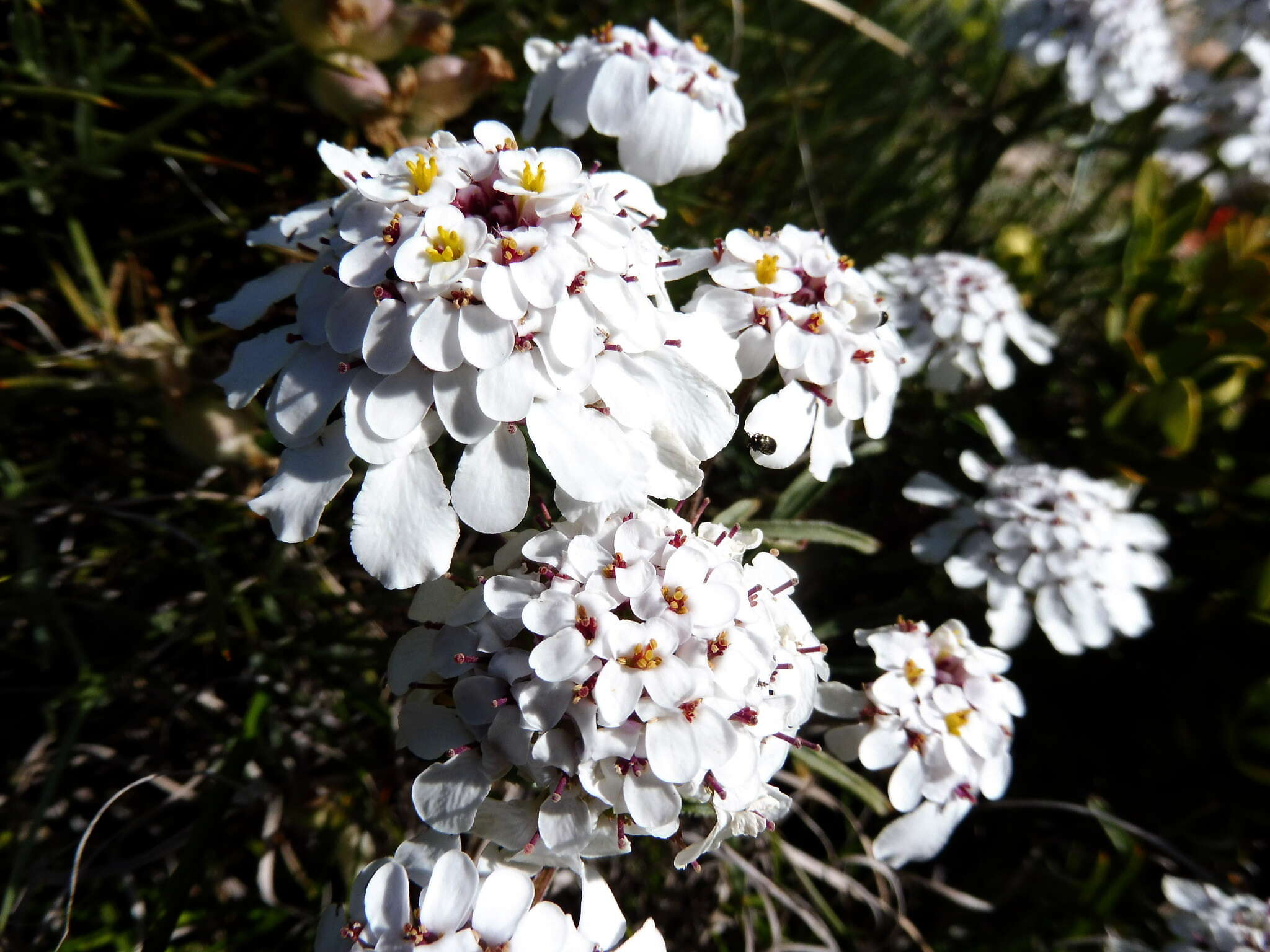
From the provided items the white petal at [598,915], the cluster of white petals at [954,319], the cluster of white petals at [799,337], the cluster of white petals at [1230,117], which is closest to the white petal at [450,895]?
the white petal at [598,915]

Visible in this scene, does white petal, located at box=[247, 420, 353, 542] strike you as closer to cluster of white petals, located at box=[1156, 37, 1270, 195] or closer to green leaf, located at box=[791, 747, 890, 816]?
green leaf, located at box=[791, 747, 890, 816]

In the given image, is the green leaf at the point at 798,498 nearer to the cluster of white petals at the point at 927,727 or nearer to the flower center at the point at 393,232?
the cluster of white petals at the point at 927,727

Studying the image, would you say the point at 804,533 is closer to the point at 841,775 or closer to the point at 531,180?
the point at 841,775

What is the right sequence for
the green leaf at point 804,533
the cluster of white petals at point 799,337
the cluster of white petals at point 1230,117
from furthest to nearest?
the cluster of white petals at point 1230,117 < the green leaf at point 804,533 < the cluster of white petals at point 799,337

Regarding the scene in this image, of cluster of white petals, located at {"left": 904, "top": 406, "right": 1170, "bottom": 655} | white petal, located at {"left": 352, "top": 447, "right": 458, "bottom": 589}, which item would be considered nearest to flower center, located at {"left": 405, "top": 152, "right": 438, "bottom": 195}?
white petal, located at {"left": 352, "top": 447, "right": 458, "bottom": 589}

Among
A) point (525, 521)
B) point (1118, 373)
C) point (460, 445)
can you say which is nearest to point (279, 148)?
point (460, 445)

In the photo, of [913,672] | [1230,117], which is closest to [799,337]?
[913,672]
